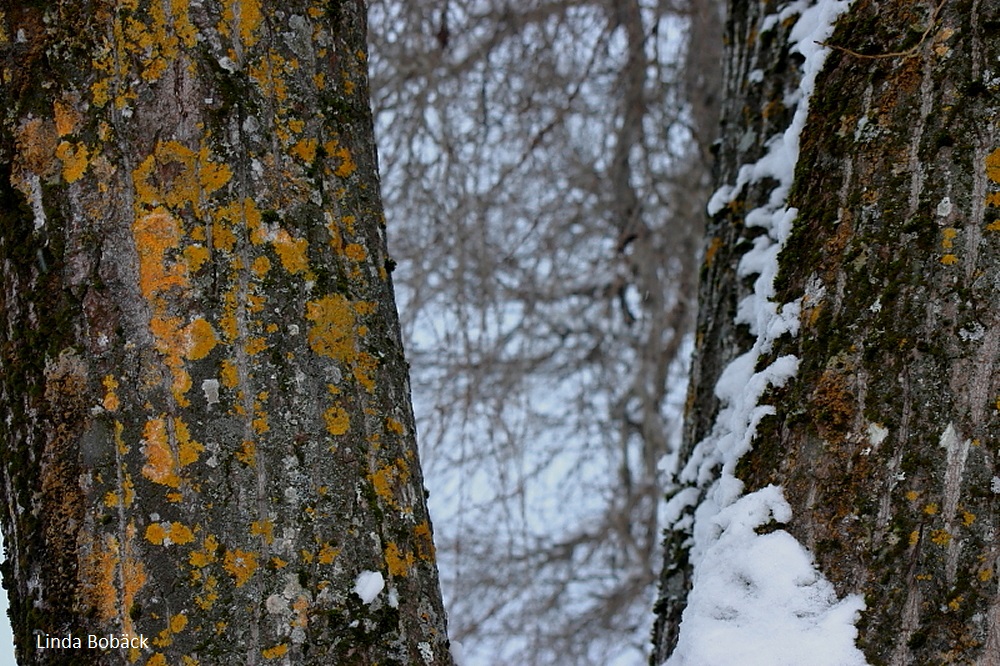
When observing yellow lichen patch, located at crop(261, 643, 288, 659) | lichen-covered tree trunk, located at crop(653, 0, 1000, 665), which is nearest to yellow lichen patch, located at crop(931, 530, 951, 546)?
lichen-covered tree trunk, located at crop(653, 0, 1000, 665)

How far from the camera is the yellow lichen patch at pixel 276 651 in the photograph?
1132 mm

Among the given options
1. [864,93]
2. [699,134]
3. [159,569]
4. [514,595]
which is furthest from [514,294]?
[159,569]

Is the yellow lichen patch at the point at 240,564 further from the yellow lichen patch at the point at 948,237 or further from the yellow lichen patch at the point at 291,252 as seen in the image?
the yellow lichen patch at the point at 948,237

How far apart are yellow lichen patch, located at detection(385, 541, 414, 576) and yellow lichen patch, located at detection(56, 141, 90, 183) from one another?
59 centimetres

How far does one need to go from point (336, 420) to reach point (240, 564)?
205 mm

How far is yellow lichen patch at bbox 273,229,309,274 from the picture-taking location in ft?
4.06

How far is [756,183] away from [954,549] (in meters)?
1.02

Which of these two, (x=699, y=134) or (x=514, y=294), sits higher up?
(x=699, y=134)

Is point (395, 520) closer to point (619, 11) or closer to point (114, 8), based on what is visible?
point (114, 8)

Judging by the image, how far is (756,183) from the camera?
199 cm

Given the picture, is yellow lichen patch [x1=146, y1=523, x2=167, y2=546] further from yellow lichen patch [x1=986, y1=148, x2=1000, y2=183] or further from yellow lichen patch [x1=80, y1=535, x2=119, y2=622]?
yellow lichen patch [x1=986, y1=148, x2=1000, y2=183]

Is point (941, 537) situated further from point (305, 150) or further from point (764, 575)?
point (305, 150)

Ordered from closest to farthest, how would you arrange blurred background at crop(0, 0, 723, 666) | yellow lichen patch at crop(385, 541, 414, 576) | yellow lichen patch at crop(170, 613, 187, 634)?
yellow lichen patch at crop(170, 613, 187, 634)
yellow lichen patch at crop(385, 541, 414, 576)
blurred background at crop(0, 0, 723, 666)

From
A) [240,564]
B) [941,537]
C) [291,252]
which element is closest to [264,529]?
[240,564]
